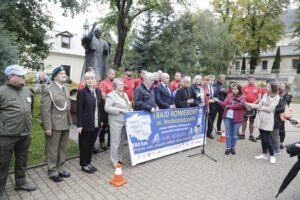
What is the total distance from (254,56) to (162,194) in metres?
37.8

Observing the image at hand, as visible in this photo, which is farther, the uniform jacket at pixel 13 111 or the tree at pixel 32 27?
the tree at pixel 32 27

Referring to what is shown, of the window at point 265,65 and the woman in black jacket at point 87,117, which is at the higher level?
the window at point 265,65

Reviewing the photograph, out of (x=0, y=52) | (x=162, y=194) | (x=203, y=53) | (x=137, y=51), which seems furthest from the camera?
(x=203, y=53)

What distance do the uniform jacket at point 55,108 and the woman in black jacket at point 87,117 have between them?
10.9 inches

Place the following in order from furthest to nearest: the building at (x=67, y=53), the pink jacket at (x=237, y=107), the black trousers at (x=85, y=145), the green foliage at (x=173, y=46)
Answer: the building at (x=67, y=53)
the green foliage at (x=173, y=46)
the pink jacket at (x=237, y=107)
the black trousers at (x=85, y=145)

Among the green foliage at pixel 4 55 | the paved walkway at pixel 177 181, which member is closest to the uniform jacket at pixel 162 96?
the paved walkway at pixel 177 181

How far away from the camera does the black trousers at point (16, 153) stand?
12.0 feet

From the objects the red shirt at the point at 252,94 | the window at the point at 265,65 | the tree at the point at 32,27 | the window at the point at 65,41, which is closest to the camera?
the red shirt at the point at 252,94

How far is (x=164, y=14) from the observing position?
20.4m

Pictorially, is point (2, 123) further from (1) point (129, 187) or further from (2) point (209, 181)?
(2) point (209, 181)

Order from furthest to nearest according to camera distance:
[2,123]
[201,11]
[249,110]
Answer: [201,11] < [249,110] < [2,123]

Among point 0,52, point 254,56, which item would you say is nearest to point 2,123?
point 0,52

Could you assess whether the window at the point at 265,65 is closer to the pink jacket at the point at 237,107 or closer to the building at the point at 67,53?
the building at the point at 67,53

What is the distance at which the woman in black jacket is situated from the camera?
4.68m
